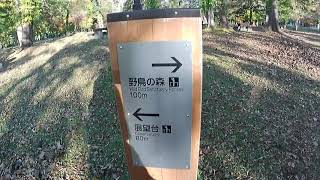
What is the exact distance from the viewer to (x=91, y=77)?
8.96 meters

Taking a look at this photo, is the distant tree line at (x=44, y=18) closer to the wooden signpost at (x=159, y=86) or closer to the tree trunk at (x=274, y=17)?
the tree trunk at (x=274, y=17)

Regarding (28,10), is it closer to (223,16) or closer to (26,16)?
(26,16)

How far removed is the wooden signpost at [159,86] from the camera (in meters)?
2.96

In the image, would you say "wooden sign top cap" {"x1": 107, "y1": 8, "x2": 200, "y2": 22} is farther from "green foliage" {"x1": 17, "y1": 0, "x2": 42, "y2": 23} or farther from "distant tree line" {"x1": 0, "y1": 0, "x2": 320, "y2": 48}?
"green foliage" {"x1": 17, "y1": 0, "x2": 42, "y2": 23}

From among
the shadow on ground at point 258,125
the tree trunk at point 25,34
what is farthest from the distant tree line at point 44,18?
the shadow on ground at point 258,125

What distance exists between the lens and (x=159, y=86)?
3113 mm

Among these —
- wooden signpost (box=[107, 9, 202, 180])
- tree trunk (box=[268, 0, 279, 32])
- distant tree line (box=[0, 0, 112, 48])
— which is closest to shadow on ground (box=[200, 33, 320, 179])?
wooden signpost (box=[107, 9, 202, 180])

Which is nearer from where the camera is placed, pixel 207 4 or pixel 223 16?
pixel 207 4

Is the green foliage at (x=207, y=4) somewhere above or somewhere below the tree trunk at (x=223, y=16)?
above

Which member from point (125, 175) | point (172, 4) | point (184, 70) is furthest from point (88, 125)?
point (172, 4)

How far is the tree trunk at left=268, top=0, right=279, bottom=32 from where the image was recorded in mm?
19253

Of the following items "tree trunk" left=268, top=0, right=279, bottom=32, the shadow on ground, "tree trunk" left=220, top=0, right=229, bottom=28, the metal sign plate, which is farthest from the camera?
"tree trunk" left=220, top=0, right=229, bottom=28

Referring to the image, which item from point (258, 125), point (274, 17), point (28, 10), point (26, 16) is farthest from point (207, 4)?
point (258, 125)

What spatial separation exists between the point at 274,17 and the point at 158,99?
1794 centimetres
